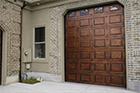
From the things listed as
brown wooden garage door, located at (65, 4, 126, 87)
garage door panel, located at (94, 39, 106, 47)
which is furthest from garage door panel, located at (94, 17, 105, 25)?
garage door panel, located at (94, 39, 106, 47)

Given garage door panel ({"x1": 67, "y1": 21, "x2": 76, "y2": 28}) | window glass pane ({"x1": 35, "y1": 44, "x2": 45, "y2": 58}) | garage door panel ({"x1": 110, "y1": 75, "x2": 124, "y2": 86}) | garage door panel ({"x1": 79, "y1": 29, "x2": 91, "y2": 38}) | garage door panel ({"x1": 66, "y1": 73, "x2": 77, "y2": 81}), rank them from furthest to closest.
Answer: window glass pane ({"x1": 35, "y1": 44, "x2": 45, "y2": 58}), garage door panel ({"x1": 67, "y1": 21, "x2": 76, "y2": 28}), garage door panel ({"x1": 66, "y1": 73, "x2": 77, "y2": 81}), garage door panel ({"x1": 79, "y1": 29, "x2": 91, "y2": 38}), garage door panel ({"x1": 110, "y1": 75, "x2": 124, "y2": 86})

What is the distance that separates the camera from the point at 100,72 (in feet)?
18.2

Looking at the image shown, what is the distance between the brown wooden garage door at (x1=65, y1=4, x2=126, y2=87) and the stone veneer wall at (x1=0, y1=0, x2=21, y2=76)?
230 centimetres

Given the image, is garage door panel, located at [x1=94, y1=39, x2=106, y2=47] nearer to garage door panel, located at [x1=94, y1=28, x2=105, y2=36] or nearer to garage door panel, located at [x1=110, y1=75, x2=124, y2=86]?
garage door panel, located at [x1=94, y1=28, x2=105, y2=36]

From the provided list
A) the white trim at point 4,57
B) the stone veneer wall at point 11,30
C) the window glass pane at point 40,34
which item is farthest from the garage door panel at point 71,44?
the white trim at point 4,57

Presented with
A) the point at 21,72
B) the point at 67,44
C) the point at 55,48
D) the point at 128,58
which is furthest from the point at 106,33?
the point at 21,72

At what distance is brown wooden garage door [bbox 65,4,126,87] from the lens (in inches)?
209

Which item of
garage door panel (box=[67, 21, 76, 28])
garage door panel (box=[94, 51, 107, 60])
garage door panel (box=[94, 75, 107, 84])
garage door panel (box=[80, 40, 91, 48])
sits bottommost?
garage door panel (box=[94, 75, 107, 84])

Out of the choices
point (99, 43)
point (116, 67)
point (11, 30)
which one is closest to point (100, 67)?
point (116, 67)

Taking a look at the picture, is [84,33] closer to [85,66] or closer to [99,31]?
[99,31]

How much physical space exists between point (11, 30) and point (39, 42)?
1.46 metres

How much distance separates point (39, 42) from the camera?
22.6 feet

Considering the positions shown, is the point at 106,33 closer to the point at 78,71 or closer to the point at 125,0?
the point at 125,0

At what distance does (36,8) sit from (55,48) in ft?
7.88
